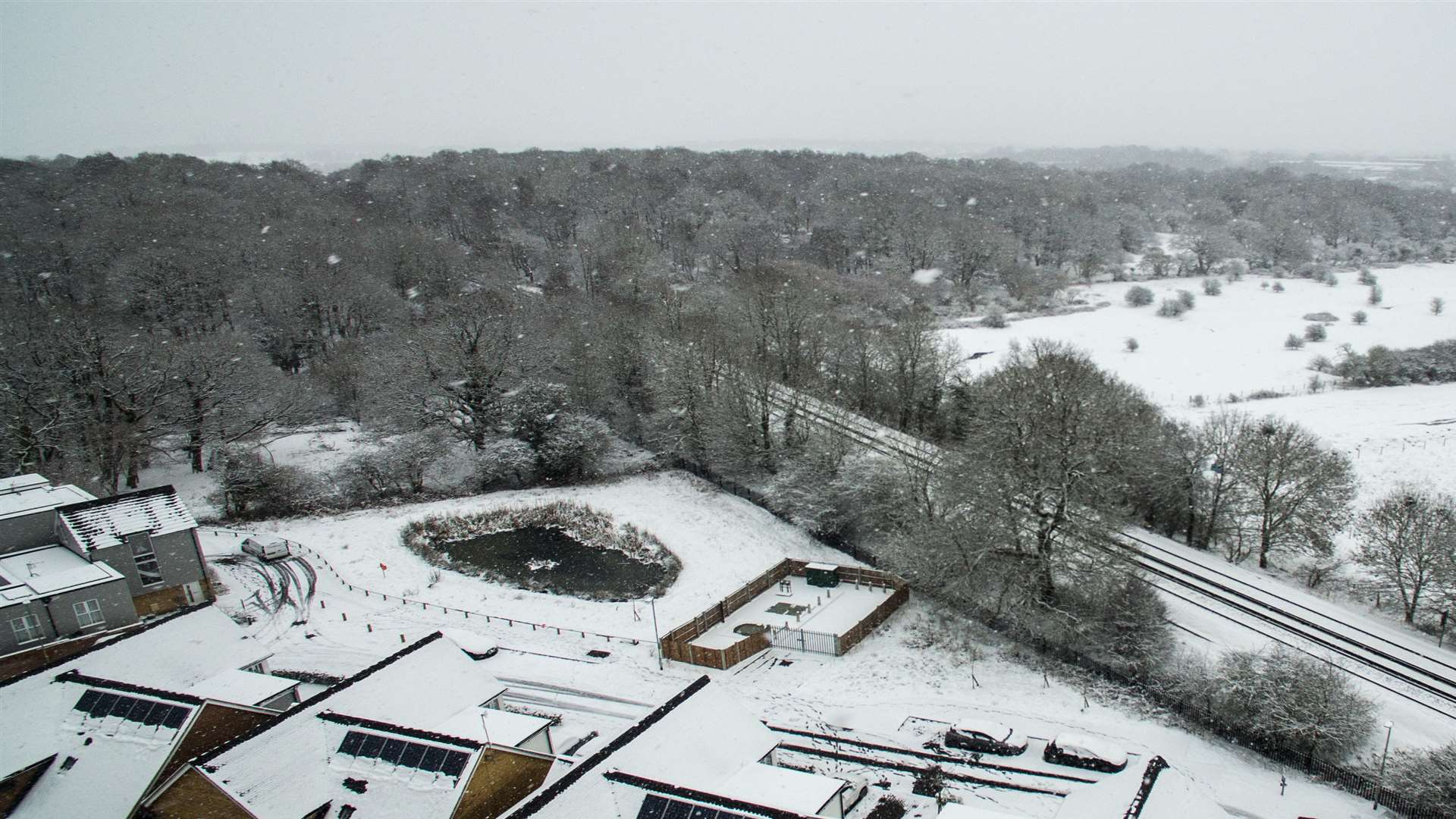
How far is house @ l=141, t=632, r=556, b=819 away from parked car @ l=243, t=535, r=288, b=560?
16.6m

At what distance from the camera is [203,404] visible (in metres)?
38.0

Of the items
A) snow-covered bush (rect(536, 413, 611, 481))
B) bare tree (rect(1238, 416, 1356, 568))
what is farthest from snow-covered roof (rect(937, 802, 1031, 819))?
snow-covered bush (rect(536, 413, 611, 481))

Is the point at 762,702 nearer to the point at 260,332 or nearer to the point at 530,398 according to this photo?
the point at 530,398

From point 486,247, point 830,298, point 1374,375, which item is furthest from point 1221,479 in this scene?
point 486,247

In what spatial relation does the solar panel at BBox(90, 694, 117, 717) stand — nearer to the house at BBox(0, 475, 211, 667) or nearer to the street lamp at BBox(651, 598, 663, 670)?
the house at BBox(0, 475, 211, 667)

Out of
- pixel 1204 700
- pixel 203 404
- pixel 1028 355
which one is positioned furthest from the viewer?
pixel 1028 355

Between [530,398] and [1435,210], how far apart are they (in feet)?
388

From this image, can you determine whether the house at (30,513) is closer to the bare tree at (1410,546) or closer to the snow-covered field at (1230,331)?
the bare tree at (1410,546)

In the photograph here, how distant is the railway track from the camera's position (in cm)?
2091

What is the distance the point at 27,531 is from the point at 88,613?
4.90 metres

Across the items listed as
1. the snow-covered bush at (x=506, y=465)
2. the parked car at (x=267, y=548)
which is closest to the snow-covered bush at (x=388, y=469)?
the snow-covered bush at (x=506, y=465)

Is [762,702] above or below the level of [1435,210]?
below

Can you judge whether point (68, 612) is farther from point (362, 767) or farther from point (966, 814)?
point (966, 814)

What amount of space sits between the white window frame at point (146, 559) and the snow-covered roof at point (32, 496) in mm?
2678
